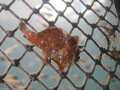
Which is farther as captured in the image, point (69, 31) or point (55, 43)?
point (69, 31)

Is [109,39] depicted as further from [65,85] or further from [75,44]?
[65,85]

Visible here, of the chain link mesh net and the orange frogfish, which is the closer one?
the orange frogfish

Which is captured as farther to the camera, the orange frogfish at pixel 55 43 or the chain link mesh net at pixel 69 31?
the chain link mesh net at pixel 69 31

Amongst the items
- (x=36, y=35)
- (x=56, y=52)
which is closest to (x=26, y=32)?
(x=36, y=35)

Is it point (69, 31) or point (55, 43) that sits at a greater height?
point (69, 31)
